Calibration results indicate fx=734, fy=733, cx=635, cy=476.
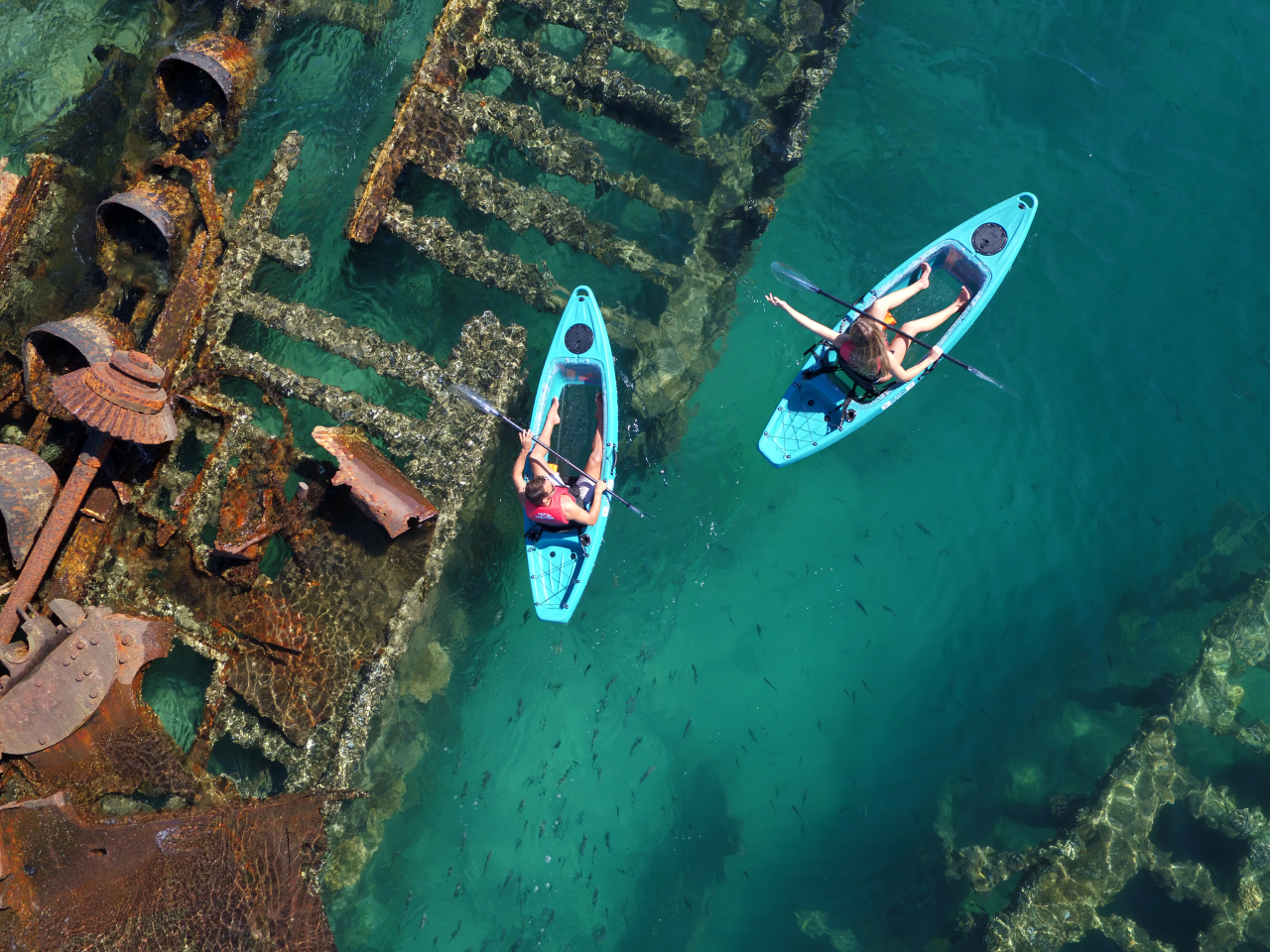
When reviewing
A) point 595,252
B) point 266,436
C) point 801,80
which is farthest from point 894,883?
point 801,80

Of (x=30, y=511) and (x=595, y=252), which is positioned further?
(x=595, y=252)

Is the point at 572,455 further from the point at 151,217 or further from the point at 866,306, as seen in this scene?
the point at 151,217

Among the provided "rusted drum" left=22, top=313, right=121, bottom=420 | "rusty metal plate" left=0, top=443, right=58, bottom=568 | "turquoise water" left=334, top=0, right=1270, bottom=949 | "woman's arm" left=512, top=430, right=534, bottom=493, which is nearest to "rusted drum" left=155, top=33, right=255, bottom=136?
"rusted drum" left=22, top=313, right=121, bottom=420

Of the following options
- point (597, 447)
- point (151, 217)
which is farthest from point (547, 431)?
point (151, 217)

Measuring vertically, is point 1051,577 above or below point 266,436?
above

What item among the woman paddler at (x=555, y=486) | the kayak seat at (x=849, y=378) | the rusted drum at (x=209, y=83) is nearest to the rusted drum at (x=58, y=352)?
the rusted drum at (x=209, y=83)

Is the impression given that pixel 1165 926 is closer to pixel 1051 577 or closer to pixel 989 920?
pixel 989 920

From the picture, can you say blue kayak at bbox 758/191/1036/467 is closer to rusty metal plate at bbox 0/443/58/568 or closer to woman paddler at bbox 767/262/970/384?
woman paddler at bbox 767/262/970/384

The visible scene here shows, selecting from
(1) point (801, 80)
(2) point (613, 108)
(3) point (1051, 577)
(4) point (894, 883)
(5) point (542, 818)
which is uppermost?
(1) point (801, 80)
